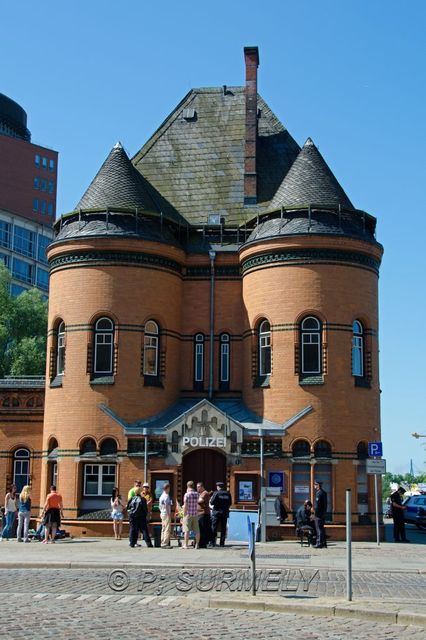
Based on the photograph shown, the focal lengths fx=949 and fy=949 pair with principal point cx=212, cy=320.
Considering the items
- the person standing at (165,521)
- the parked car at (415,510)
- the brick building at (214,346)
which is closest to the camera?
the person standing at (165,521)

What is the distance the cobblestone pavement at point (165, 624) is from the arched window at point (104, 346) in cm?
1747

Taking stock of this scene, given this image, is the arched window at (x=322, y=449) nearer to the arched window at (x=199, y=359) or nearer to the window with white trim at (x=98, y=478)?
the arched window at (x=199, y=359)

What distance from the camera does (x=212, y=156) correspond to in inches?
1467

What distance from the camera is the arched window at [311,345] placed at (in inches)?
1203

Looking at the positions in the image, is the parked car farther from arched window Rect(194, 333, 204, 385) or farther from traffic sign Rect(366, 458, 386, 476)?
traffic sign Rect(366, 458, 386, 476)

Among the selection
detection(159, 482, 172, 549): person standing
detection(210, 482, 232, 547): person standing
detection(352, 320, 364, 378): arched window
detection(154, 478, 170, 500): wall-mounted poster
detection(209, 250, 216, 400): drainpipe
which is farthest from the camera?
detection(209, 250, 216, 400): drainpipe

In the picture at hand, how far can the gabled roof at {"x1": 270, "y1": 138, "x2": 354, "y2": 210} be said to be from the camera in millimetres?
31625

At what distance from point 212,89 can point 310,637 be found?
31.7m

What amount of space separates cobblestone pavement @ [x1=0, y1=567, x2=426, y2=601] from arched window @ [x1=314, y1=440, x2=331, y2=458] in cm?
1066

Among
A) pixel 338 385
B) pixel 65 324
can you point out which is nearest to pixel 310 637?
pixel 338 385

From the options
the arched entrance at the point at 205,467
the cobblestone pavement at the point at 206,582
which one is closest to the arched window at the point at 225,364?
the arched entrance at the point at 205,467

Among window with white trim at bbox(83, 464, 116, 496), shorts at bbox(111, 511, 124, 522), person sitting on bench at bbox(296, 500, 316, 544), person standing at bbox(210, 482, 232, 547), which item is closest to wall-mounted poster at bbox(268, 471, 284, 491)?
person sitting on bench at bbox(296, 500, 316, 544)

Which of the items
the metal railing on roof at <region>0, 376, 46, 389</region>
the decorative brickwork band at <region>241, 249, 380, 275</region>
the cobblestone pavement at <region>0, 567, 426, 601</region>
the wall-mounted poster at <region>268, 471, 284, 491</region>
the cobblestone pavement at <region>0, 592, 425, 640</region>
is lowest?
the cobblestone pavement at <region>0, 592, 425, 640</region>

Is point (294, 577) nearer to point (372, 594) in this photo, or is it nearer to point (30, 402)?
point (372, 594)
